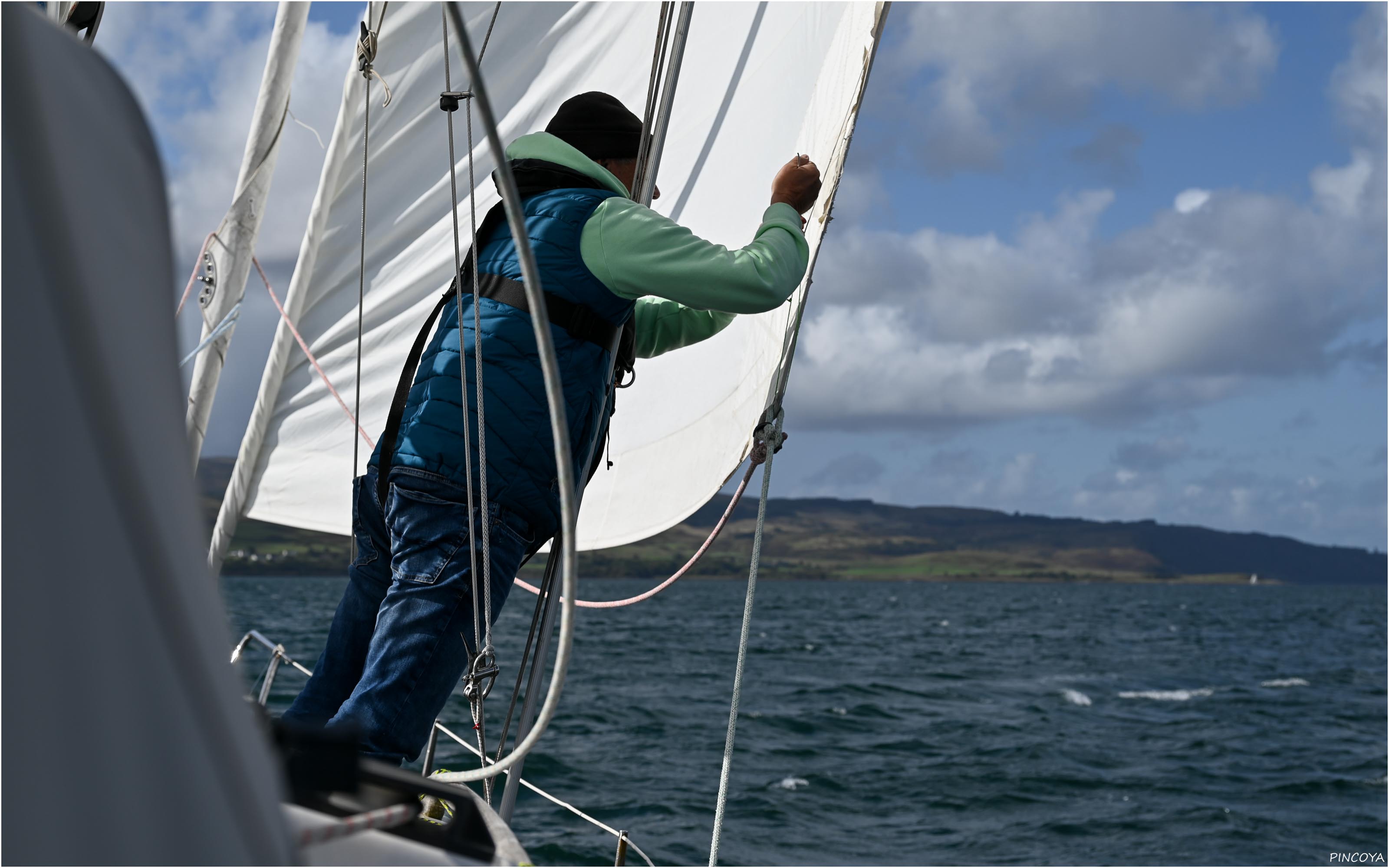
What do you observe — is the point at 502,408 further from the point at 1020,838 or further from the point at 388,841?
the point at 1020,838

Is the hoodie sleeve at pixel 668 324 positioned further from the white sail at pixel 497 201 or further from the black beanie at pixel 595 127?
the white sail at pixel 497 201

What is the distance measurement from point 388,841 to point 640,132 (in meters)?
1.29

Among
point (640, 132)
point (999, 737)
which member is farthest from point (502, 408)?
point (999, 737)

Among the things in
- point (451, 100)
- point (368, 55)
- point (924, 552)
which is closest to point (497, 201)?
point (368, 55)

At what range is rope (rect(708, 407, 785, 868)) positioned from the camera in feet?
7.18

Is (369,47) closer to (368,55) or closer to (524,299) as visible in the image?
(368,55)

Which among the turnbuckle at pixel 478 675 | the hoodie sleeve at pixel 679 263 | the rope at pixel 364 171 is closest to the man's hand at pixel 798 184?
the hoodie sleeve at pixel 679 263

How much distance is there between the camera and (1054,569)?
155375 millimetres

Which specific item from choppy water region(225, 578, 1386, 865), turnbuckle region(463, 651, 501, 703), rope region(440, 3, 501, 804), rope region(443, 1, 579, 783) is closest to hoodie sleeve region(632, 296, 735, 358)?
rope region(440, 3, 501, 804)

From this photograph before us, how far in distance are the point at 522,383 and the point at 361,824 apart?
34.7 inches

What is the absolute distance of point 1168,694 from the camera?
19.8m

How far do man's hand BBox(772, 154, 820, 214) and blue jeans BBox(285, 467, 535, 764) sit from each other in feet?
2.26

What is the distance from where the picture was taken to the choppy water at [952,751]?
8656mm

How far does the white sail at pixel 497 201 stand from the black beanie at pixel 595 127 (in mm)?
991
